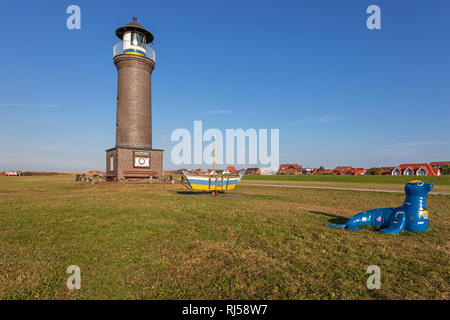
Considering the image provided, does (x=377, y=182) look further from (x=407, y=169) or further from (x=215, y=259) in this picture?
(x=407, y=169)

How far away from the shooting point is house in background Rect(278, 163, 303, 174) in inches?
5452

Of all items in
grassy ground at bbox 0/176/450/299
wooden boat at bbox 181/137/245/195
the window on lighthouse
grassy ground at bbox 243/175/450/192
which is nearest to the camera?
grassy ground at bbox 0/176/450/299

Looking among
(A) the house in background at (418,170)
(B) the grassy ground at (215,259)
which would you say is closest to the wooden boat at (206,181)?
(B) the grassy ground at (215,259)

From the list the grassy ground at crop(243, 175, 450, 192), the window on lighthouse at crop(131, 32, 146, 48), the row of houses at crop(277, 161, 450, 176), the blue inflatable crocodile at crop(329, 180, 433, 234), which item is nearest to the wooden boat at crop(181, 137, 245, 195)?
the blue inflatable crocodile at crop(329, 180, 433, 234)

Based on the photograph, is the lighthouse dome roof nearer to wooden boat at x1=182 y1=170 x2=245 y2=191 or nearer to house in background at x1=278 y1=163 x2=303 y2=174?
wooden boat at x1=182 y1=170 x2=245 y2=191

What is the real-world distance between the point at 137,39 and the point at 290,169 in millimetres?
122678

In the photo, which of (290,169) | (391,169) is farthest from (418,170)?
(290,169)

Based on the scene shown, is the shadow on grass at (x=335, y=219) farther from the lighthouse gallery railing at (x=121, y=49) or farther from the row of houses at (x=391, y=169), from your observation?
the row of houses at (x=391, y=169)

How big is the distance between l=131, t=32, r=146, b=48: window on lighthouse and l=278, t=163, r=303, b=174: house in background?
11889 cm

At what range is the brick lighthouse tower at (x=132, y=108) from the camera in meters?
31.8
